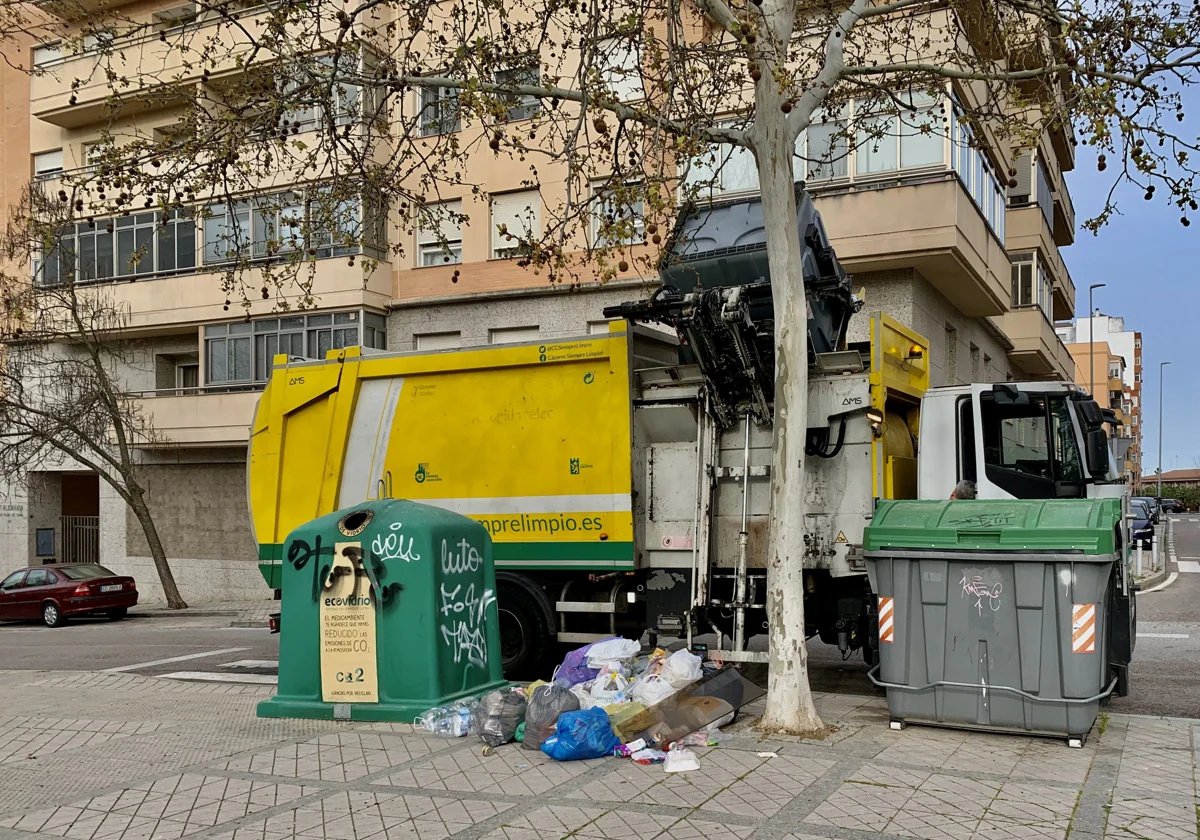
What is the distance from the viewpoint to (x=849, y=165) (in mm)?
16625

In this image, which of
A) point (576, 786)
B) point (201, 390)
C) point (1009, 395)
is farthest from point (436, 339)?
point (576, 786)

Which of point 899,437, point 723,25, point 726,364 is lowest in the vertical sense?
point 899,437

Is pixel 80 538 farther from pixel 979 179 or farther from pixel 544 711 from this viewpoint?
pixel 544 711

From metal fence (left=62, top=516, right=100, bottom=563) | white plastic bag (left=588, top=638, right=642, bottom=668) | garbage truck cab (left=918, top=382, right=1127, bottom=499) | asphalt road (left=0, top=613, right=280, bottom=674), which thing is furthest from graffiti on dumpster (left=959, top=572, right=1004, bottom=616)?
metal fence (left=62, top=516, right=100, bottom=563)

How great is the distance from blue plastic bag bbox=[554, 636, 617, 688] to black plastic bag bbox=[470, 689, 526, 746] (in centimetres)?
53

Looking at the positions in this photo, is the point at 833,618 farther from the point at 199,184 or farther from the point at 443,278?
the point at 443,278

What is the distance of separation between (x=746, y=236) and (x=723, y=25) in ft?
6.36

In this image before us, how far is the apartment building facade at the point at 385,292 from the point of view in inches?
651

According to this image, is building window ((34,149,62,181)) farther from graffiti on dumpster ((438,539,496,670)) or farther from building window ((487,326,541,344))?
graffiti on dumpster ((438,539,496,670))

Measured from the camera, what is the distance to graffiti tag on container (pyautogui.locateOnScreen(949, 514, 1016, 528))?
273 inches

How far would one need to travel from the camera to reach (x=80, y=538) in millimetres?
27703

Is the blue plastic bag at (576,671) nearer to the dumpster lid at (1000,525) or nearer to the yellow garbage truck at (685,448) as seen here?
the yellow garbage truck at (685,448)

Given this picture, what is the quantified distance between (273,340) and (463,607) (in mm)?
16550

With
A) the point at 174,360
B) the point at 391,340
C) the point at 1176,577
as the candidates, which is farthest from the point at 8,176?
the point at 1176,577
